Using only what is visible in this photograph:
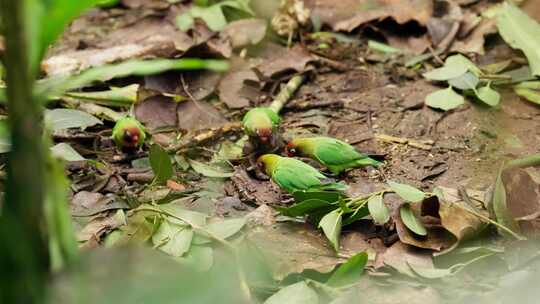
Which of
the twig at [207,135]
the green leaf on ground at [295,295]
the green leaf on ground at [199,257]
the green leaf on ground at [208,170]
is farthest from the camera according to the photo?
the twig at [207,135]

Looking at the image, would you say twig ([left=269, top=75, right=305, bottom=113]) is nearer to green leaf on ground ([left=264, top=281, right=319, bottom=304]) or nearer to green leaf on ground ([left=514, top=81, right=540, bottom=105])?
green leaf on ground ([left=514, top=81, right=540, bottom=105])

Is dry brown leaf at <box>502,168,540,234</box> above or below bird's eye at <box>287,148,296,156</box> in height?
above

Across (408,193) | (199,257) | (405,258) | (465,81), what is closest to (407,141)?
(465,81)

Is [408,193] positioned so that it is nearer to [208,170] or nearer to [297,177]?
[297,177]

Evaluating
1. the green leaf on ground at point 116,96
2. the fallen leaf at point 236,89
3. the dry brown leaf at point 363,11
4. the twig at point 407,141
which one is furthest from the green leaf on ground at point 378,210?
the dry brown leaf at point 363,11

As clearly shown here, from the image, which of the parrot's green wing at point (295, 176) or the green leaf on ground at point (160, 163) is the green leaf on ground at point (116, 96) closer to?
the green leaf on ground at point (160, 163)

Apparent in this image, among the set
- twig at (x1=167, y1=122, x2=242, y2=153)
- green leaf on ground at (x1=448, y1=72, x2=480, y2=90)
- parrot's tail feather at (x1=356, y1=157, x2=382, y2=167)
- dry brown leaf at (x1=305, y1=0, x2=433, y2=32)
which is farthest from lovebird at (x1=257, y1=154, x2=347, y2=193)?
dry brown leaf at (x1=305, y1=0, x2=433, y2=32)
